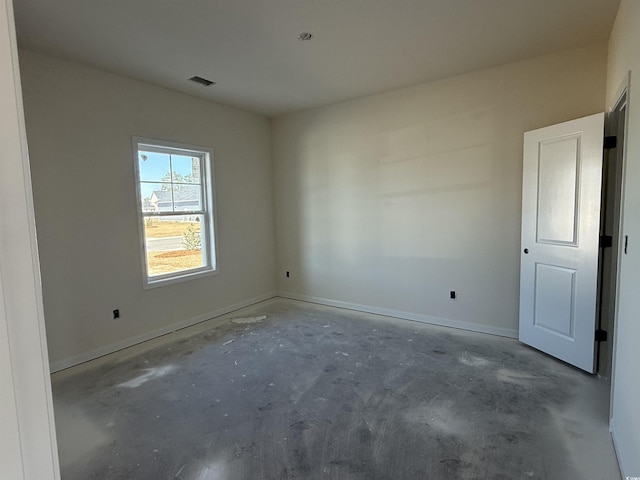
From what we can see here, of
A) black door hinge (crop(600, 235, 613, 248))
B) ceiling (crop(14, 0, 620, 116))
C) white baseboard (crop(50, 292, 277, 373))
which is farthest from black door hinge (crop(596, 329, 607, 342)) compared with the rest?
white baseboard (crop(50, 292, 277, 373))

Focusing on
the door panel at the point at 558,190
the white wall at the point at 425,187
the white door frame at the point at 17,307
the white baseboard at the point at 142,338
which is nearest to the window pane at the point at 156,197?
the white baseboard at the point at 142,338

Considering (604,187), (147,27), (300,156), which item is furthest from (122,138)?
(604,187)

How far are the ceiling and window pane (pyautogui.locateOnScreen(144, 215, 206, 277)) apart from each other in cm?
152

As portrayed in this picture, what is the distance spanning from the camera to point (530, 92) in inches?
136

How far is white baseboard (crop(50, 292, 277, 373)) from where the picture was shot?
10.7 ft

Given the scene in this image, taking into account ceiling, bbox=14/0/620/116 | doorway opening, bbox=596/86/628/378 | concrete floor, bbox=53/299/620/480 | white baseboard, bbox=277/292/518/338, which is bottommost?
concrete floor, bbox=53/299/620/480

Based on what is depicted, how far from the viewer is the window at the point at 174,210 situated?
3.92 meters

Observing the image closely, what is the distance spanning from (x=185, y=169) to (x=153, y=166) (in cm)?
41

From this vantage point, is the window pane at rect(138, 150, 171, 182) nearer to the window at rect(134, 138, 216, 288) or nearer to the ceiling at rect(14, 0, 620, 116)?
the window at rect(134, 138, 216, 288)

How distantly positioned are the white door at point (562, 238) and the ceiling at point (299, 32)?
82cm

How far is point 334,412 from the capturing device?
2441 mm

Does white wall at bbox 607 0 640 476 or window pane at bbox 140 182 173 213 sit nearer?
white wall at bbox 607 0 640 476

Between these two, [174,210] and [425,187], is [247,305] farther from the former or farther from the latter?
[425,187]

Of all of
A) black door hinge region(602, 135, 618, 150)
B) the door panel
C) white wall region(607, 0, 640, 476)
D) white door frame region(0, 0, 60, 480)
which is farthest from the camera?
the door panel
